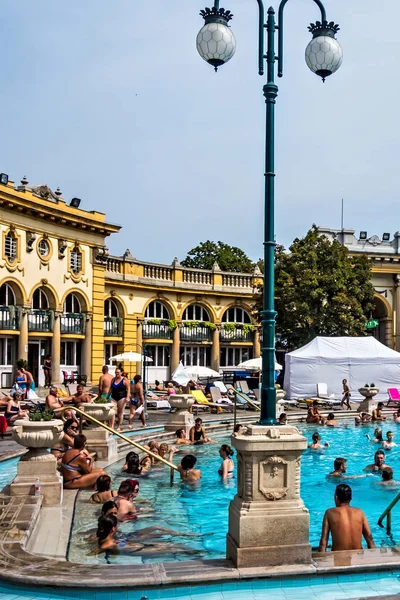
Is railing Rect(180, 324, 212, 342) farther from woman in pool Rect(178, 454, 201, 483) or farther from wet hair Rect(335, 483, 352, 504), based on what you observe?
wet hair Rect(335, 483, 352, 504)

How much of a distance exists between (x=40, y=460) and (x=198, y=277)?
108 ft

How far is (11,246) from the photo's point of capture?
3091 centimetres

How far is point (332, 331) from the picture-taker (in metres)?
37.6

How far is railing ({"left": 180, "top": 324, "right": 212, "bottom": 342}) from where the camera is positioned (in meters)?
41.8

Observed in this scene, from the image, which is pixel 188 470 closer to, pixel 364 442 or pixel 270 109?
pixel 270 109

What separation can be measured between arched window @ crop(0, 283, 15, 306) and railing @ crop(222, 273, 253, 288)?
1601cm

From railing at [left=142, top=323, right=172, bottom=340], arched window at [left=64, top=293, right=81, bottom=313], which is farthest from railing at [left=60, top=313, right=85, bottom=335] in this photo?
railing at [left=142, top=323, right=172, bottom=340]

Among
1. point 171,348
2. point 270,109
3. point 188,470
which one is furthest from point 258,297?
point 270,109

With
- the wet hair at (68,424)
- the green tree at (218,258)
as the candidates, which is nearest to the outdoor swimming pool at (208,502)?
the wet hair at (68,424)

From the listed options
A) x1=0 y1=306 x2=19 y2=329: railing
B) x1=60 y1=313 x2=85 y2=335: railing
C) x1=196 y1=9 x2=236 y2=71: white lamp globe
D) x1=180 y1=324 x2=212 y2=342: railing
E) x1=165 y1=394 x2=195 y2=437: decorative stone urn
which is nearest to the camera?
x1=196 y1=9 x2=236 y2=71: white lamp globe

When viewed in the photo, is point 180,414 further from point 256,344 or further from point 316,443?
point 256,344

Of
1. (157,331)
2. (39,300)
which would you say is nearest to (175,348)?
(157,331)

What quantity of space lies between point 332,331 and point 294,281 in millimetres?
A: 3627

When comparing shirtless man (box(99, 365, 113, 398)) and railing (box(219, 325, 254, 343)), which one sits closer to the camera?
shirtless man (box(99, 365, 113, 398))
